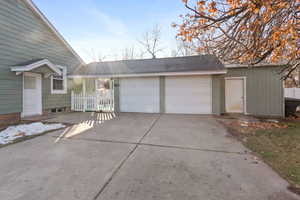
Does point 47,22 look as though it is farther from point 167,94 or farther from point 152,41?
point 152,41

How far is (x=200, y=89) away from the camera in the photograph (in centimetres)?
824

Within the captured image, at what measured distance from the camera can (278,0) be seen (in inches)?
113

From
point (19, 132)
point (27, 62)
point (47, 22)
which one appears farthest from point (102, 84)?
point (19, 132)

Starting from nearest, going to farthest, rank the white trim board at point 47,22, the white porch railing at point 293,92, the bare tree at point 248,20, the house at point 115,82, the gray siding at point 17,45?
the bare tree at point 248,20
the gray siding at point 17,45
the house at point 115,82
the white trim board at point 47,22
the white porch railing at point 293,92

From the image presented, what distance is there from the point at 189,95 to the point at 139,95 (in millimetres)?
2994

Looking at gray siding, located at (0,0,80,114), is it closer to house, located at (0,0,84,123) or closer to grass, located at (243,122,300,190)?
house, located at (0,0,84,123)

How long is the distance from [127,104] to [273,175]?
7.71 metres

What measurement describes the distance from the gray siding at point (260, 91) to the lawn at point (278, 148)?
10.7 feet

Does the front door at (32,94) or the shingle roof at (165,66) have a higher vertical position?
the shingle roof at (165,66)

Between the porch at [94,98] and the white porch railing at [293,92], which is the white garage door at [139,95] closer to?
the porch at [94,98]

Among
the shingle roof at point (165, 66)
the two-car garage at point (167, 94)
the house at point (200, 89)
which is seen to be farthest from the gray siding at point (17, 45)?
the two-car garage at point (167, 94)

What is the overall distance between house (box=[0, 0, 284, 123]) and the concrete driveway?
410 cm

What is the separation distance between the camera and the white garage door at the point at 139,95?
882 cm

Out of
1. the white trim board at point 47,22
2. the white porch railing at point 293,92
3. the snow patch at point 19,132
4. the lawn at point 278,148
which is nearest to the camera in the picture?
the lawn at point 278,148
